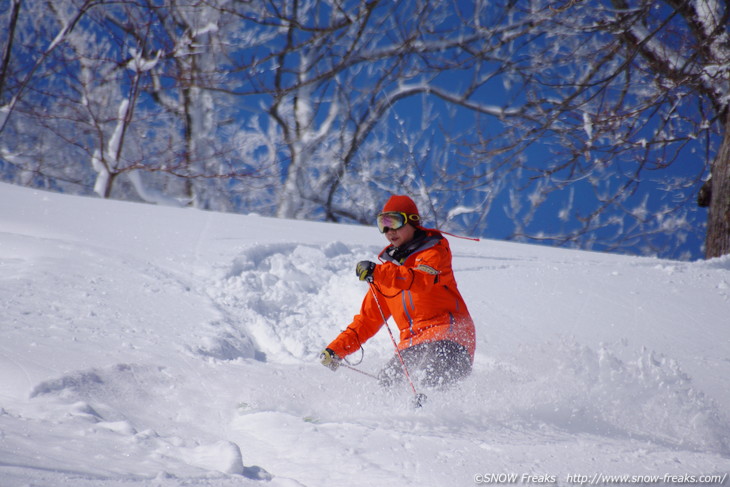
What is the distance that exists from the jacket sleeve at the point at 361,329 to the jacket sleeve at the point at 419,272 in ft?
1.70

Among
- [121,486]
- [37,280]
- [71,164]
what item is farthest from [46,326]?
[71,164]

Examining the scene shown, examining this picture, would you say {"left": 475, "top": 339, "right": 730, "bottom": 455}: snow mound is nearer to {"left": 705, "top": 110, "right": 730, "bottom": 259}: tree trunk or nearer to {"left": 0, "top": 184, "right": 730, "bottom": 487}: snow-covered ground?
{"left": 0, "top": 184, "right": 730, "bottom": 487}: snow-covered ground

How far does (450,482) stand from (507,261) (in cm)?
418

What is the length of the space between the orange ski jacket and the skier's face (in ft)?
0.26

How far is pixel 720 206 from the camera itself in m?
6.38

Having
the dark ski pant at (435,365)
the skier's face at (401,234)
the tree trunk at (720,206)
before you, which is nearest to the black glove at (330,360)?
the dark ski pant at (435,365)

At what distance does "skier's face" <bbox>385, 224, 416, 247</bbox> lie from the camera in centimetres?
314

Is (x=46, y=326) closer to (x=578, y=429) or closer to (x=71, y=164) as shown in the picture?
(x=578, y=429)

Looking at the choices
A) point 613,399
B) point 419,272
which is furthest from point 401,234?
point 613,399

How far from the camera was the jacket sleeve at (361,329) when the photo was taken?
3.19 m

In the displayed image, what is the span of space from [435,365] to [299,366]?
900mm

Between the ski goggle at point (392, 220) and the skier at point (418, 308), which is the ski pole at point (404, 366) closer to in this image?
the skier at point (418, 308)

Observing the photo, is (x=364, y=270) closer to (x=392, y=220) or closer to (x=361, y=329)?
(x=392, y=220)

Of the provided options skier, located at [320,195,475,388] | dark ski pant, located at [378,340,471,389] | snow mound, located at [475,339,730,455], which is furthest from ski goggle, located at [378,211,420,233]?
snow mound, located at [475,339,730,455]
